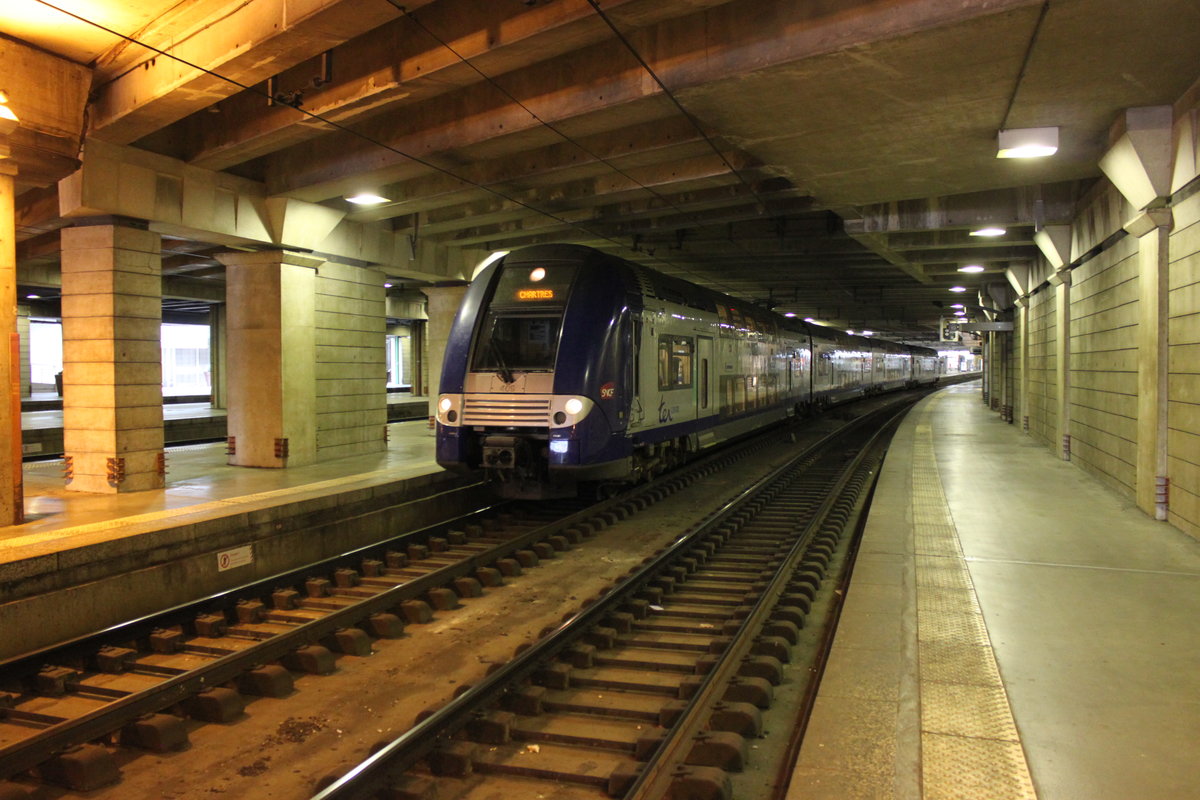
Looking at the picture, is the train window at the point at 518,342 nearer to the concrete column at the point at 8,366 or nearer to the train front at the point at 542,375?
the train front at the point at 542,375

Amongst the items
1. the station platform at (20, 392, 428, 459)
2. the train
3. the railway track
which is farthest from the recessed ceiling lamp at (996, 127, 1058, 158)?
the station platform at (20, 392, 428, 459)

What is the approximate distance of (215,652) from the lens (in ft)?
18.6

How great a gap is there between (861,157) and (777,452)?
356 inches

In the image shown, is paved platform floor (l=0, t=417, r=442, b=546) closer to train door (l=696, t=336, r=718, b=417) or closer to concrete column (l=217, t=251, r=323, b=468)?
concrete column (l=217, t=251, r=323, b=468)

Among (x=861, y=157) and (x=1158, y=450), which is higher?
(x=861, y=157)

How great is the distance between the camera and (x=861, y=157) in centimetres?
963

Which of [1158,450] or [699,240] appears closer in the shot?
[1158,450]

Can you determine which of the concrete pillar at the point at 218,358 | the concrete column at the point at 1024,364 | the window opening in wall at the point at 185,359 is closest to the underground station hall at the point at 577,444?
the concrete column at the point at 1024,364

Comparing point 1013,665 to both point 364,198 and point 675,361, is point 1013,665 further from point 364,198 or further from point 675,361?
point 364,198

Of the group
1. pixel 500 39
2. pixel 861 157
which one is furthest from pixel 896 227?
pixel 500 39

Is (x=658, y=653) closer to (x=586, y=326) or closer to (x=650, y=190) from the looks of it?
(x=586, y=326)

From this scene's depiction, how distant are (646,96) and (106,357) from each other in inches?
297

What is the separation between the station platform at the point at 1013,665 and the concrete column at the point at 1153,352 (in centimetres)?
52

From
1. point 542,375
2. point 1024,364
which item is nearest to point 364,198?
point 542,375
